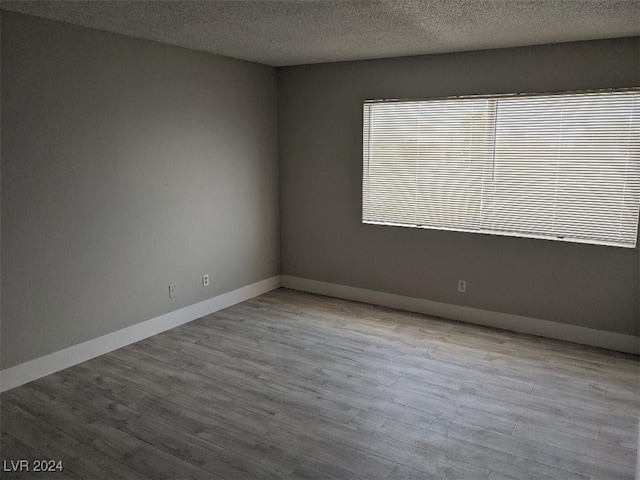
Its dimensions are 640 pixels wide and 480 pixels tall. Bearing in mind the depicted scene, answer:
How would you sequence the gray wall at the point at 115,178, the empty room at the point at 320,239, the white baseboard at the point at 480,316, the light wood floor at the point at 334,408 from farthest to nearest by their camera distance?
1. the white baseboard at the point at 480,316
2. the gray wall at the point at 115,178
3. the empty room at the point at 320,239
4. the light wood floor at the point at 334,408

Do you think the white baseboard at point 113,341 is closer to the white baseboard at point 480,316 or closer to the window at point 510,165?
the white baseboard at point 480,316

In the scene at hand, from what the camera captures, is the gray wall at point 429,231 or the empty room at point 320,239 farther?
the gray wall at point 429,231

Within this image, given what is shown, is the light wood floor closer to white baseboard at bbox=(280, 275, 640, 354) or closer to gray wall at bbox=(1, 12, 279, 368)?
white baseboard at bbox=(280, 275, 640, 354)

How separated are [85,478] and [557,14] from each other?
3.80 metres

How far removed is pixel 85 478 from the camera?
2.59m

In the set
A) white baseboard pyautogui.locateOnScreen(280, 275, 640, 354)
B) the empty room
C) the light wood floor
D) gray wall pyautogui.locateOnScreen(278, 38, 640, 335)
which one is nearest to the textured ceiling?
the empty room

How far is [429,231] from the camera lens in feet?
16.5

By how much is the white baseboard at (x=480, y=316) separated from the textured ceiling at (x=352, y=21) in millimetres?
2350

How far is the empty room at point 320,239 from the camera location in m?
3.01

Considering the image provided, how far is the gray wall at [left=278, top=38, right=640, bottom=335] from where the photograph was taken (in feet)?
13.7

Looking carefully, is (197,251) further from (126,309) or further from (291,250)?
(291,250)

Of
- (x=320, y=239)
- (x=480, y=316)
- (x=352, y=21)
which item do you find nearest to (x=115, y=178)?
(x=352, y=21)

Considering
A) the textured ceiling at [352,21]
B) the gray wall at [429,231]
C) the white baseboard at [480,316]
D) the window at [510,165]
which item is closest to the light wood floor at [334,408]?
the white baseboard at [480,316]

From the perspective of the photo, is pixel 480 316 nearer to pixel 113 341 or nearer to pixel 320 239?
pixel 320 239
